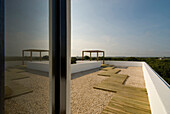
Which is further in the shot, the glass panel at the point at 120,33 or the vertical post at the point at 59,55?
the glass panel at the point at 120,33

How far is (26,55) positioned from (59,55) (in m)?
0.38

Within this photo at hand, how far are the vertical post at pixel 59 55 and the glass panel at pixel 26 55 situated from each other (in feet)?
0.20

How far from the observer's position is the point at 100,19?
7.70 metres

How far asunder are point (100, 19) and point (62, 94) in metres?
7.86

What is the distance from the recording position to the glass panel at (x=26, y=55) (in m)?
0.64

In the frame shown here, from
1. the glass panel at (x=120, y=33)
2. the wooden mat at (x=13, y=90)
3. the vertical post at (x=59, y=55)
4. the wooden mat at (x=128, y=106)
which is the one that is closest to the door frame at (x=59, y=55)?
the vertical post at (x=59, y=55)

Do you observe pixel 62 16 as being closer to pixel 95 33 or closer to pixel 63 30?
pixel 63 30

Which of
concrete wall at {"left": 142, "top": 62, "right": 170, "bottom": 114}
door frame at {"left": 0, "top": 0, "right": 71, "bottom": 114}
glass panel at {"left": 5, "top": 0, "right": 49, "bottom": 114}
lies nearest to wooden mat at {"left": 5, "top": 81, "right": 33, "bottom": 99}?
glass panel at {"left": 5, "top": 0, "right": 49, "bottom": 114}

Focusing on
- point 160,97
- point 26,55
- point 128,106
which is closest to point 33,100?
point 26,55

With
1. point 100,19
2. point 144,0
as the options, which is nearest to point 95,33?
point 100,19

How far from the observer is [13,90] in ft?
2.18
